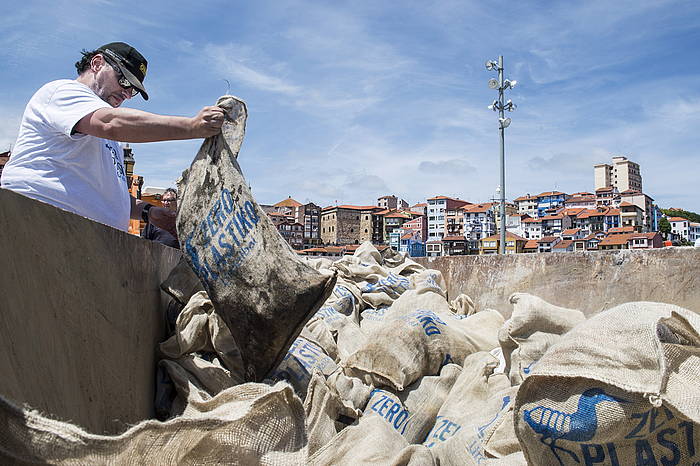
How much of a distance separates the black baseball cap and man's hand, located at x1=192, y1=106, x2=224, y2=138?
58 cm

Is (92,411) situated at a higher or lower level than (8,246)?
lower

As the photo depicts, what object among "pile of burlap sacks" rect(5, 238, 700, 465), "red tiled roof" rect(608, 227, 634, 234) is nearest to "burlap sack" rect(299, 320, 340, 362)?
"pile of burlap sacks" rect(5, 238, 700, 465)

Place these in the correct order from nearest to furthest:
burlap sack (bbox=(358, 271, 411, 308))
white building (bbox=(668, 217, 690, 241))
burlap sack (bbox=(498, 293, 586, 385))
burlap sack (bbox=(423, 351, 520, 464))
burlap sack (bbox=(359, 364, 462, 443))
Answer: burlap sack (bbox=(423, 351, 520, 464)), burlap sack (bbox=(359, 364, 462, 443)), burlap sack (bbox=(498, 293, 586, 385)), burlap sack (bbox=(358, 271, 411, 308)), white building (bbox=(668, 217, 690, 241))

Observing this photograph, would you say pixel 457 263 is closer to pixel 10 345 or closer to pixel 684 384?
pixel 684 384

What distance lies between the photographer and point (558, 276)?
13.2 ft

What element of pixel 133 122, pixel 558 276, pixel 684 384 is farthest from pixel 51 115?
pixel 558 276

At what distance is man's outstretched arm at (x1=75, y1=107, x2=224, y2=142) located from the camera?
71.3 inches

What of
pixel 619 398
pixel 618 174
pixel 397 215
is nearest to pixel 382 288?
pixel 619 398

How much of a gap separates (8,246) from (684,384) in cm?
149

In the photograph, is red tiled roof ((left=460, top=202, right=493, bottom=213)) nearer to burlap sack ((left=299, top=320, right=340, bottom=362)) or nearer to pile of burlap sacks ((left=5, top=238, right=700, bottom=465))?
pile of burlap sacks ((left=5, top=238, right=700, bottom=465))

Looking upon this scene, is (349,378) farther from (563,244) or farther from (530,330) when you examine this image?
(563,244)

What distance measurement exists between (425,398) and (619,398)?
1.16 metres

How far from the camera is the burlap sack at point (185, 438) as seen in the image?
0.90 metres

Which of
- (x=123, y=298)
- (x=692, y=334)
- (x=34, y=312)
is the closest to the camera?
(x=34, y=312)
